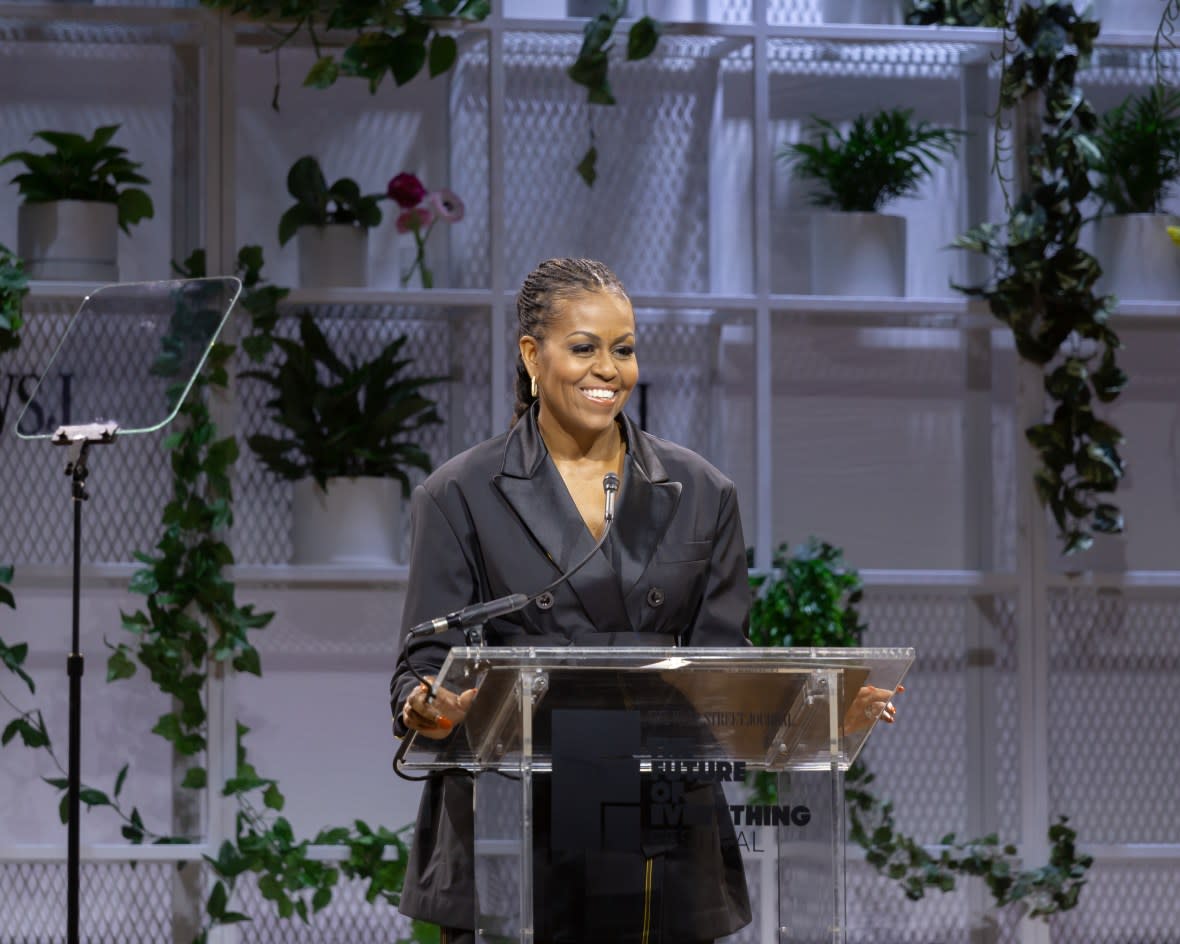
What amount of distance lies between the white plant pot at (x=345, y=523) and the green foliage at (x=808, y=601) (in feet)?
2.59

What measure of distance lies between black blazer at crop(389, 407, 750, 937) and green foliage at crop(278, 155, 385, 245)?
5.19 feet

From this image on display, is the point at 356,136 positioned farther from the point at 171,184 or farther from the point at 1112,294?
the point at 1112,294

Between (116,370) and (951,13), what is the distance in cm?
204

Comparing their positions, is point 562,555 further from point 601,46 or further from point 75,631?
point 601,46

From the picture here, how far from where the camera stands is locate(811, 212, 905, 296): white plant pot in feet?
12.2

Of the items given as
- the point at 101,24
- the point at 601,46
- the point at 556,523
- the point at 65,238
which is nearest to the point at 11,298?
the point at 65,238

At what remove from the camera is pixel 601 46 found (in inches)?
141

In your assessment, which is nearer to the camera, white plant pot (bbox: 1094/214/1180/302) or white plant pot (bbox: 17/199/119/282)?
white plant pot (bbox: 17/199/119/282)

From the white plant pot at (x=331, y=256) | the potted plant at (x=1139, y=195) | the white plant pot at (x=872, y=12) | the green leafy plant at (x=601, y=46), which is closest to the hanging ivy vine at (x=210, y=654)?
the white plant pot at (x=331, y=256)

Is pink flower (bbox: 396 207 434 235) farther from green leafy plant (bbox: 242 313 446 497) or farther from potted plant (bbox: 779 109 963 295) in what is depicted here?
potted plant (bbox: 779 109 963 295)

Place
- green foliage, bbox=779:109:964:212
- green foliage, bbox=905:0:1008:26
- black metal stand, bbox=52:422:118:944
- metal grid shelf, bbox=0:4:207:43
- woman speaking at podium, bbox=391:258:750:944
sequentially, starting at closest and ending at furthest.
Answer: woman speaking at podium, bbox=391:258:750:944, black metal stand, bbox=52:422:118:944, metal grid shelf, bbox=0:4:207:43, green foliage, bbox=779:109:964:212, green foliage, bbox=905:0:1008:26

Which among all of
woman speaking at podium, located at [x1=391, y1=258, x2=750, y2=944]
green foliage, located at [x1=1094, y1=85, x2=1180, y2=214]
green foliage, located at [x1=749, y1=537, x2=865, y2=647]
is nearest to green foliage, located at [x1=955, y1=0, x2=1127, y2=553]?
green foliage, located at [x1=1094, y1=85, x2=1180, y2=214]

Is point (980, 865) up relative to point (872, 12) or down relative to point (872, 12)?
down

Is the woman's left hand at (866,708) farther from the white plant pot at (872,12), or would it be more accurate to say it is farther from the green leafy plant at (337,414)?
the white plant pot at (872,12)
